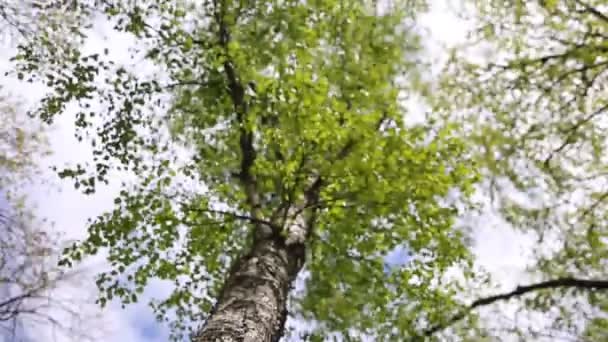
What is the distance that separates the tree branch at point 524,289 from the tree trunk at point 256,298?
289 centimetres

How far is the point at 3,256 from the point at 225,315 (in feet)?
19.0

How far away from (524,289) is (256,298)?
491 cm

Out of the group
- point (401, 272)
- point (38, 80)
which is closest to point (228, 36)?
point (38, 80)

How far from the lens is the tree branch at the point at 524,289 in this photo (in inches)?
239

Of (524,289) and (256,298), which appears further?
(524,289)

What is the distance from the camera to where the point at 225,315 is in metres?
3.42

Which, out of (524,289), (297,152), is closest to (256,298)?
(297,152)

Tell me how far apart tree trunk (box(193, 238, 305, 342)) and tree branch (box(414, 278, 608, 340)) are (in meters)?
2.89

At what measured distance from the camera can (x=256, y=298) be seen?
3.70 metres

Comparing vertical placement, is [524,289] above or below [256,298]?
above

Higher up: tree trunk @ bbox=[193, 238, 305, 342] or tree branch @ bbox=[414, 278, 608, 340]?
tree branch @ bbox=[414, 278, 608, 340]

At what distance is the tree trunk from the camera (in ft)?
10.7

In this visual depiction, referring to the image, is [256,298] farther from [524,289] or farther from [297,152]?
[524,289]

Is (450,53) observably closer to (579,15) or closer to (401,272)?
(579,15)
